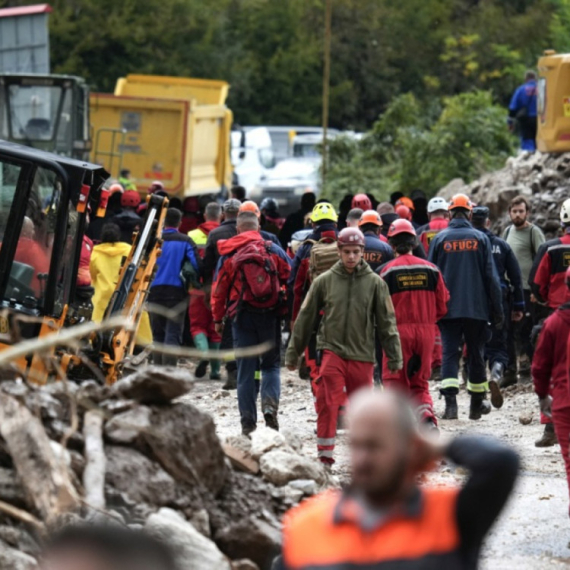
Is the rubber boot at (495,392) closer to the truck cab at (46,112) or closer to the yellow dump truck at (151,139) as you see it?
the truck cab at (46,112)

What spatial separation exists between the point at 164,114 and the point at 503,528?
1761 centimetres

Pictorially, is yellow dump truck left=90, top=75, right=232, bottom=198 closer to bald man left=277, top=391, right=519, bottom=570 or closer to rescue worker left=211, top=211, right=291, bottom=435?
rescue worker left=211, top=211, right=291, bottom=435

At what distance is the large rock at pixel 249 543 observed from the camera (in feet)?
24.8

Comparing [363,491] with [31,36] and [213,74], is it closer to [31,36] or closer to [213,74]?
[31,36]

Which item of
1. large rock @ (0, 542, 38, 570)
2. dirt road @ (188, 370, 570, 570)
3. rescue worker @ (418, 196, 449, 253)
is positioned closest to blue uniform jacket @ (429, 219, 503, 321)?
dirt road @ (188, 370, 570, 570)

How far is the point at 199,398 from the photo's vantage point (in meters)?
14.3

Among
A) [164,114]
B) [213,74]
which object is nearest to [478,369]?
[164,114]

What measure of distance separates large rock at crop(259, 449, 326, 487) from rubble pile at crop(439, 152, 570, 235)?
923 cm

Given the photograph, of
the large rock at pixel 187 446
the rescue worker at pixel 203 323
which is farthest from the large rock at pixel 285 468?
the rescue worker at pixel 203 323

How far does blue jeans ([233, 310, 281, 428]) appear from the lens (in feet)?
37.7

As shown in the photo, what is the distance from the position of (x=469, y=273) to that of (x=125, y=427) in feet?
19.0

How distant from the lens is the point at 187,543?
22.6 ft

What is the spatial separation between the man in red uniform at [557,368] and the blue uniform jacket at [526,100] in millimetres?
14560

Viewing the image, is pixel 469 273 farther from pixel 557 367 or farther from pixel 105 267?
pixel 557 367
